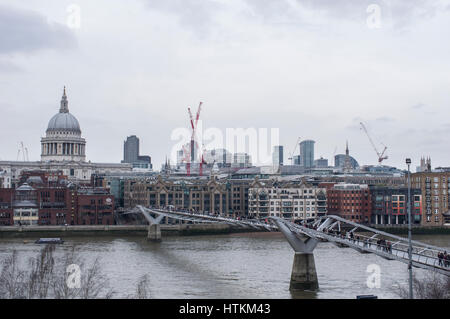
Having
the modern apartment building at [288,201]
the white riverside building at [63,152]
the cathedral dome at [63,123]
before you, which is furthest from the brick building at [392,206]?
the cathedral dome at [63,123]

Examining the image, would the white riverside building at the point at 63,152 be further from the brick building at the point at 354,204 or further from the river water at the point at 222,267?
the river water at the point at 222,267

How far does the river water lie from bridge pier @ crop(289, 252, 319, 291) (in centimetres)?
36

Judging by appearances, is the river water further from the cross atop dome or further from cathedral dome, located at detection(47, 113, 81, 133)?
the cross atop dome

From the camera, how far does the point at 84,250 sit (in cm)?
4500

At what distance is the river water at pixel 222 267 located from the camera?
27.4 m

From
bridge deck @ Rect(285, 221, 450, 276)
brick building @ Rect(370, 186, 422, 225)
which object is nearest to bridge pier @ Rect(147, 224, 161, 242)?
brick building @ Rect(370, 186, 422, 225)

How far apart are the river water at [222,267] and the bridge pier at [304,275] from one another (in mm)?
363

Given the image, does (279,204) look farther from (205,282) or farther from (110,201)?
(205,282)

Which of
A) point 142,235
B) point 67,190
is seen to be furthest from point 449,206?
point 67,190

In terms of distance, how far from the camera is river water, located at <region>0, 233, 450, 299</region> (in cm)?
2742

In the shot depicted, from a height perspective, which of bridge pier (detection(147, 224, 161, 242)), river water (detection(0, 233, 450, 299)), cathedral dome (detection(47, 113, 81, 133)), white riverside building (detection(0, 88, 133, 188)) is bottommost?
river water (detection(0, 233, 450, 299))
